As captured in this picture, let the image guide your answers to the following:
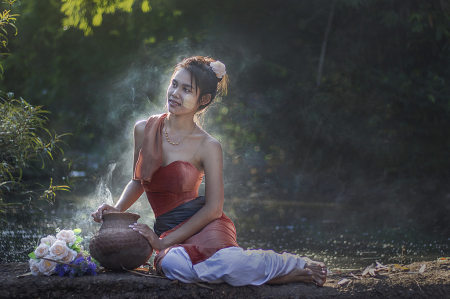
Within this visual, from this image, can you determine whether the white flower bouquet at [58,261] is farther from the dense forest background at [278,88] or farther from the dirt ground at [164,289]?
the dense forest background at [278,88]

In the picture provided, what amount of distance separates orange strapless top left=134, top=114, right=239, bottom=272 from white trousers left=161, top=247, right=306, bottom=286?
14 centimetres

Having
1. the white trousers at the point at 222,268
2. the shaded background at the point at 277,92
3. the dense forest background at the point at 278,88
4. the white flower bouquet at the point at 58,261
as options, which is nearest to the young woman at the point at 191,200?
the white trousers at the point at 222,268

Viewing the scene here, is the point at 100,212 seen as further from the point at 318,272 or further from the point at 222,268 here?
the point at 318,272

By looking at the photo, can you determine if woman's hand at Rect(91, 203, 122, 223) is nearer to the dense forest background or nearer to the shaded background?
the shaded background

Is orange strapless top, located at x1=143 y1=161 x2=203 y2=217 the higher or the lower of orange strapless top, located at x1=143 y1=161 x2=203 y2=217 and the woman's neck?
the lower

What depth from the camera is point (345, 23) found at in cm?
1234

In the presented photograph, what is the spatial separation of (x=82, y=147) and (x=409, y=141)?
9.06 m

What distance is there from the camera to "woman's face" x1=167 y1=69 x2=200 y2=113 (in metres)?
2.91

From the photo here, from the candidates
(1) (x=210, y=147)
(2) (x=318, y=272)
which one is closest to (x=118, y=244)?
(1) (x=210, y=147)

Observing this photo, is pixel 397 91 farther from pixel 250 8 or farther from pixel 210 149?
pixel 210 149

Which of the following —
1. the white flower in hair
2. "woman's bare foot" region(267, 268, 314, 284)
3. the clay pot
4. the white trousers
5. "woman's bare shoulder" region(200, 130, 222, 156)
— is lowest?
"woman's bare foot" region(267, 268, 314, 284)

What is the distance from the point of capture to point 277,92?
1190cm

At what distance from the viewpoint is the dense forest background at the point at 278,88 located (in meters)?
10.1

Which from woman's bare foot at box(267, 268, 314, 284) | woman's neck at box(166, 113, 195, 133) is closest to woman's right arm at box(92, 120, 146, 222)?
woman's neck at box(166, 113, 195, 133)
